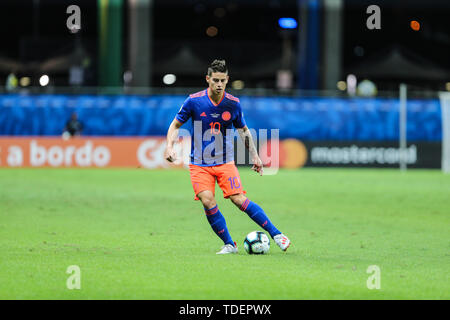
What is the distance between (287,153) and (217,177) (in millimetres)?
19675

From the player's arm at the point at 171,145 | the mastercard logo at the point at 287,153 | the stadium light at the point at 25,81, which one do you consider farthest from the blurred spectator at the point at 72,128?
the player's arm at the point at 171,145

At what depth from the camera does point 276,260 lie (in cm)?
981

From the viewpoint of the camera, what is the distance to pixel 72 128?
2891cm

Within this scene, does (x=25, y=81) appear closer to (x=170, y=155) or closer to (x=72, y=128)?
(x=72, y=128)

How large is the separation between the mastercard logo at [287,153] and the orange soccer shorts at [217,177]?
18919 millimetres

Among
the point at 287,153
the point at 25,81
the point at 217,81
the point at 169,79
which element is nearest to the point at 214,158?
the point at 217,81

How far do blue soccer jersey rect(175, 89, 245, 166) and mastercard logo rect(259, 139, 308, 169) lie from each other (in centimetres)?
1889

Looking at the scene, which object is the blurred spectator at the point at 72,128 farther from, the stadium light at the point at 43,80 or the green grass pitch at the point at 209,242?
the stadium light at the point at 43,80

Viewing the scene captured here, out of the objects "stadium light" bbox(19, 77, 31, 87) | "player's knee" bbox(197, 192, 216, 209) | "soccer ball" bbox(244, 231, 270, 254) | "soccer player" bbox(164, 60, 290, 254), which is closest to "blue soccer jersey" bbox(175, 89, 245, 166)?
"soccer player" bbox(164, 60, 290, 254)
